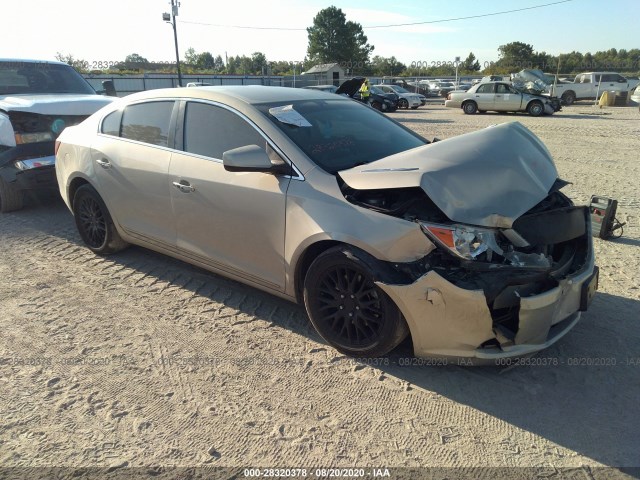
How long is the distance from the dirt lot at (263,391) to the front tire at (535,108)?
20571 mm

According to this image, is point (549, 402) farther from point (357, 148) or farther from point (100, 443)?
point (100, 443)

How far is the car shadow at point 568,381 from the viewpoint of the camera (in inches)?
97.8

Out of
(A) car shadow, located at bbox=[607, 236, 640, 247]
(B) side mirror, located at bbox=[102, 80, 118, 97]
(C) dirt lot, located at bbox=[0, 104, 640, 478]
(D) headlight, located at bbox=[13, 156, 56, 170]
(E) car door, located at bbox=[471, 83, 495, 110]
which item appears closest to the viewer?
(C) dirt lot, located at bbox=[0, 104, 640, 478]

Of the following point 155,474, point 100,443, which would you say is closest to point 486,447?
point 155,474

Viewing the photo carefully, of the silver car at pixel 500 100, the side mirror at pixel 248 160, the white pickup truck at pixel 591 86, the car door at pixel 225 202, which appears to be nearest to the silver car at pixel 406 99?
the silver car at pixel 500 100

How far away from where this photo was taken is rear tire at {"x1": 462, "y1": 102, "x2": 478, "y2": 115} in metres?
24.3

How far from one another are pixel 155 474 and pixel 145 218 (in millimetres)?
2459

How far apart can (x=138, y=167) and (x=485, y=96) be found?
22887mm

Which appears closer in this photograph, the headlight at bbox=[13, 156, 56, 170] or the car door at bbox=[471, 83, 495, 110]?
the headlight at bbox=[13, 156, 56, 170]

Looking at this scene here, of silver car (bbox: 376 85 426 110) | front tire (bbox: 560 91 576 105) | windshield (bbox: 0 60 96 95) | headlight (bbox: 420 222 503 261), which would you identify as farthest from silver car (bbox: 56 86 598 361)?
front tire (bbox: 560 91 576 105)

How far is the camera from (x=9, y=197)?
20.9 ft

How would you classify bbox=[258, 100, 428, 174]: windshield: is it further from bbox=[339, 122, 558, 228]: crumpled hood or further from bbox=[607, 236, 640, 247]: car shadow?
bbox=[607, 236, 640, 247]: car shadow

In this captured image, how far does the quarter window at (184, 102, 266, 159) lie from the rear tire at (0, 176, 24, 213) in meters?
3.87

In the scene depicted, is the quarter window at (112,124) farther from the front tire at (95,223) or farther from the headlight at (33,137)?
the headlight at (33,137)
